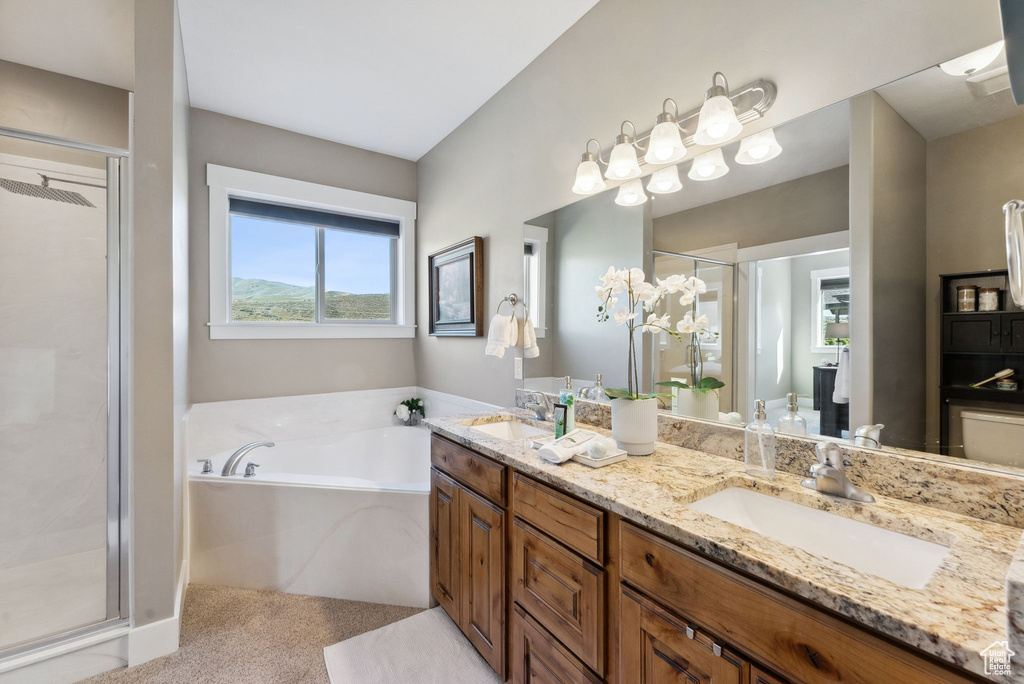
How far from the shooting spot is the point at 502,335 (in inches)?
88.9

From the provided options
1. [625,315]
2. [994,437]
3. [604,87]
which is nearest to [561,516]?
[625,315]

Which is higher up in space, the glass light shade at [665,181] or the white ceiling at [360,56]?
the white ceiling at [360,56]

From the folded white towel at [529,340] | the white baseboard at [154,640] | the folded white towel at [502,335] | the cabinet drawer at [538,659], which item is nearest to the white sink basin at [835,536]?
the cabinet drawer at [538,659]

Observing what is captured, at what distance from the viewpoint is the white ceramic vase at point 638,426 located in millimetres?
1384

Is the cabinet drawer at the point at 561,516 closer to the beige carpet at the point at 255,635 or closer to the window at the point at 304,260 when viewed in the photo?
the beige carpet at the point at 255,635

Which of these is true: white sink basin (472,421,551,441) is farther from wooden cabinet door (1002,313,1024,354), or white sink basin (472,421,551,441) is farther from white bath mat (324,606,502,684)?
wooden cabinet door (1002,313,1024,354)

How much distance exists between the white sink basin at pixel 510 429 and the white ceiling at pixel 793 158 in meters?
1.17

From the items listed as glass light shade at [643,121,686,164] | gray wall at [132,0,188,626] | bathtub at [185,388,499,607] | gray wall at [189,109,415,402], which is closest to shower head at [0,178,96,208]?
gray wall at [132,0,188,626]

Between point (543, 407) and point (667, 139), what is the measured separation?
1204 mm

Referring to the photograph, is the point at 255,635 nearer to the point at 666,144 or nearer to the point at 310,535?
the point at 310,535

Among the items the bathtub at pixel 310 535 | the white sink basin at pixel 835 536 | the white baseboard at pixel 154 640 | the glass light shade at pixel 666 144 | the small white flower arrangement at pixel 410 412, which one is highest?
the glass light shade at pixel 666 144

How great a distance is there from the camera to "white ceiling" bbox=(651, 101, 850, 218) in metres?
1.15

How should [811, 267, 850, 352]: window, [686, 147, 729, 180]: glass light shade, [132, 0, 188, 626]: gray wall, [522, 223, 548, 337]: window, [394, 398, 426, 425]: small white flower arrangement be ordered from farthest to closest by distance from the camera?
1. [394, 398, 426, 425]: small white flower arrangement
2. [522, 223, 548, 337]: window
3. [132, 0, 188, 626]: gray wall
4. [686, 147, 729, 180]: glass light shade
5. [811, 267, 850, 352]: window

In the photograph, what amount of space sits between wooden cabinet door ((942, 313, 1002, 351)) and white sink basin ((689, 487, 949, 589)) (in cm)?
44
